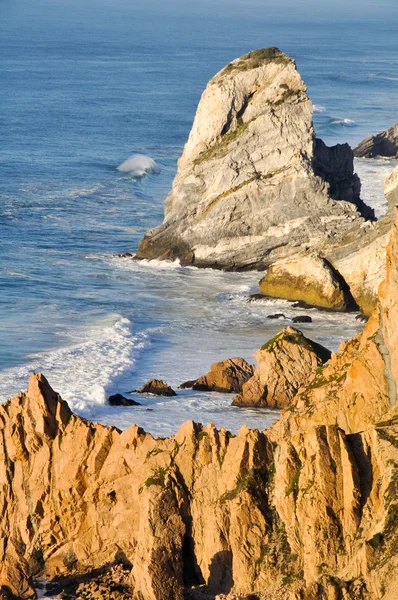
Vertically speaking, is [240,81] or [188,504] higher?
[240,81]

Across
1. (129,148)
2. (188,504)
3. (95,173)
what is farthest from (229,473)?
(129,148)

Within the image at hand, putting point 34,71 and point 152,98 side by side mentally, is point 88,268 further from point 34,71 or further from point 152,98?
point 34,71

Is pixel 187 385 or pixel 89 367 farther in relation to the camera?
pixel 89 367

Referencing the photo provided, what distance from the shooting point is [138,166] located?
97.5 m

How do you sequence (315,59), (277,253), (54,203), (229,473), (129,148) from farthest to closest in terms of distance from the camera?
(315,59)
(129,148)
(54,203)
(277,253)
(229,473)

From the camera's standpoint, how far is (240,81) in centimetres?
6662

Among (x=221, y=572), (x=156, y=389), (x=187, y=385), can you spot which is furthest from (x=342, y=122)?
(x=221, y=572)

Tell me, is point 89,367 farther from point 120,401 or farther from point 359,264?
point 359,264

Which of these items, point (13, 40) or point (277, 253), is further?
point (13, 40)

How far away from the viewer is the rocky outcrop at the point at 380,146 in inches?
4006

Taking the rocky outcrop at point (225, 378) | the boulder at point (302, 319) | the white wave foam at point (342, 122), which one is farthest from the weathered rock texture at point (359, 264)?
the white wave foam at point (342, 122)

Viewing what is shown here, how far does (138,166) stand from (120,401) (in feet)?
189

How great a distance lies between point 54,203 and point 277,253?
981 inches

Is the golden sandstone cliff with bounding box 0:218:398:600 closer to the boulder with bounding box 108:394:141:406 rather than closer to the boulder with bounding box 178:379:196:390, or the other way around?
the boulder with bounding box 108:394:141:406
